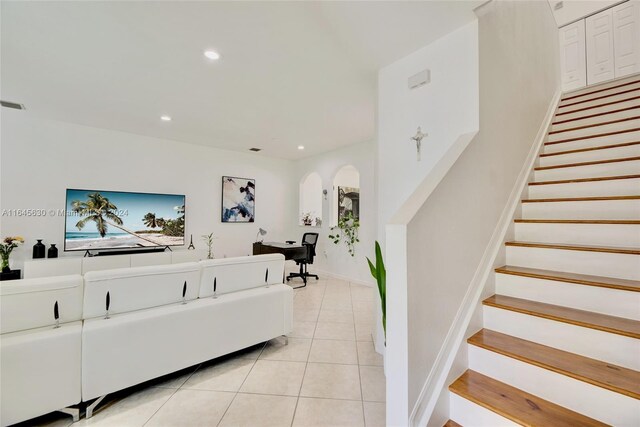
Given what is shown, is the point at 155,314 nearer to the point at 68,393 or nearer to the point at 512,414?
the point at 68,393

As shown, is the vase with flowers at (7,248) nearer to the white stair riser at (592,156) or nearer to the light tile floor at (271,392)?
the light tile floor at (271,392)

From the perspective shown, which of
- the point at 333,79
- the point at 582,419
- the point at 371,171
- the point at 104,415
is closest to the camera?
the point at 582,419

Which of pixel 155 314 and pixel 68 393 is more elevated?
pixel 155 314

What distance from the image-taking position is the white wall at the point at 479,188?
1252 mm

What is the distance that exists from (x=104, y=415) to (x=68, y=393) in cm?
28

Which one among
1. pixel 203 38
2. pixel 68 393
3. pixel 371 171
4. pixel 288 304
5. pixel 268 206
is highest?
pixel 203 38

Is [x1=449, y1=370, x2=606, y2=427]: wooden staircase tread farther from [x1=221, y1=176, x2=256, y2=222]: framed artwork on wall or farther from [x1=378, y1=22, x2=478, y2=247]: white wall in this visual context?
[x1=221, y1=176, x2=256, y2=222]: framed artwork on wall

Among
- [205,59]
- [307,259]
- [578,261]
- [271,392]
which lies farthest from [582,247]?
[307,259]

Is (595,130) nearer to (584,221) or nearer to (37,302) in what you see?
(584,221)

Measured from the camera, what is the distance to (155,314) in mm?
1906

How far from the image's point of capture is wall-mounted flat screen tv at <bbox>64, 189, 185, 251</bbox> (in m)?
4.12

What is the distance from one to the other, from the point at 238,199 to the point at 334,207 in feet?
7.15

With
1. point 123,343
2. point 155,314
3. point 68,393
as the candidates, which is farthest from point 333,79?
point 68,393

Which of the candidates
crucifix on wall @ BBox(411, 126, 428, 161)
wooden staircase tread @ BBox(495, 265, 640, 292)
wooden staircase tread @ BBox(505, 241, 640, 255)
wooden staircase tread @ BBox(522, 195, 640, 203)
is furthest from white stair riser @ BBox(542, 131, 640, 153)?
wooden staircase tread @ BBox(495, 265, 640, 292)
